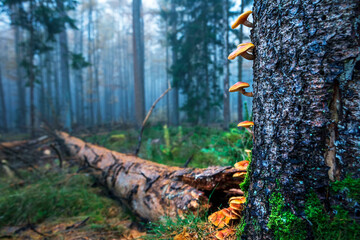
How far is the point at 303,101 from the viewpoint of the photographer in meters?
0.96

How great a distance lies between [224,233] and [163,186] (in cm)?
104

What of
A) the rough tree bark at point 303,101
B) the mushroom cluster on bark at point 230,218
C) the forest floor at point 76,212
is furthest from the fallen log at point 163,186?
the rough tree bark at point 303,101

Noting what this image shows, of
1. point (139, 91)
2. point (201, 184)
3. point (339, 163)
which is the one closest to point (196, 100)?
point (139, 91)

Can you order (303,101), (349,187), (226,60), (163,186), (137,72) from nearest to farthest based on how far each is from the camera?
(349,187) → (303,101) → (163,186) → (226,60) → (137,72)

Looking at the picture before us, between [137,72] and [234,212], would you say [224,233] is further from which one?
[137,72]

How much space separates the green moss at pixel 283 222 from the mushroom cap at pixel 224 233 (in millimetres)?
324

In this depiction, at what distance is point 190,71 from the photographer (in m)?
13.0

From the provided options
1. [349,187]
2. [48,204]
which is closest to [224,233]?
[349,187]

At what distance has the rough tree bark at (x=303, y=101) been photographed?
0.85 meters

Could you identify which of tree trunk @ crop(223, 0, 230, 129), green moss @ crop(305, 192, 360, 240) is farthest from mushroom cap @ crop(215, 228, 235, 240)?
tree trunk @ crop(223, 0, 230, 129)

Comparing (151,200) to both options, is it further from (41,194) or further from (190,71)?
(190,71)

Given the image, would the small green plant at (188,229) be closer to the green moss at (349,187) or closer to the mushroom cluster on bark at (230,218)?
the mushroom cluster on bark at (230,218)

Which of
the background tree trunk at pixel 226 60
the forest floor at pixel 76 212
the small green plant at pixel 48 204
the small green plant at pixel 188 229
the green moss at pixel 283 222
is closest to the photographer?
the green moss at pixel 283 222

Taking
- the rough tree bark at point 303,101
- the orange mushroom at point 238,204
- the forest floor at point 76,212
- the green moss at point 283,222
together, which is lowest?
the forest floor at point 76,212
